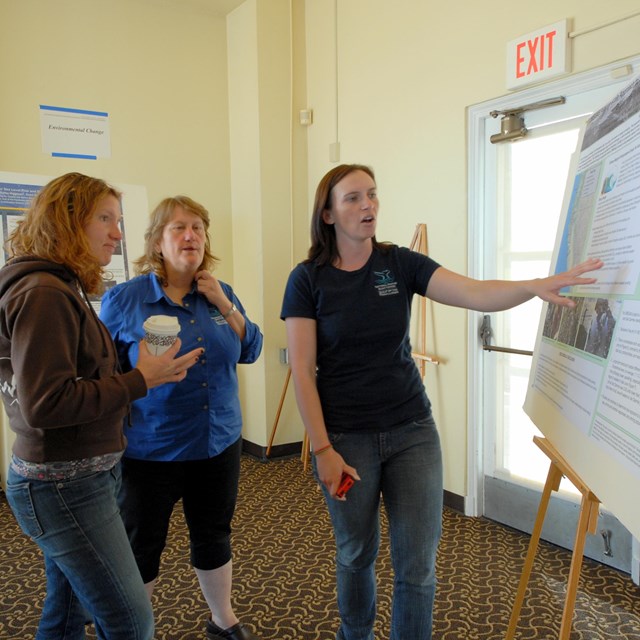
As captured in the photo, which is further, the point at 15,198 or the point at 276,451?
the point at 276,451

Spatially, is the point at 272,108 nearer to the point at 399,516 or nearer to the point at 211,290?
the point at 211,290

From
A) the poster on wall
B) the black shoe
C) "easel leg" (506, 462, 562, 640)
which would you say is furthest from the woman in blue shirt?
the poster on wall

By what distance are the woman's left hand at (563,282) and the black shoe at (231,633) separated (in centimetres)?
158

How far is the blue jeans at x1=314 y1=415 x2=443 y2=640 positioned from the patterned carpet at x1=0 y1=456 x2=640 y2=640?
Answer: 2.18 feet

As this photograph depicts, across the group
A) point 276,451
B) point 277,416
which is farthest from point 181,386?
point 276,451

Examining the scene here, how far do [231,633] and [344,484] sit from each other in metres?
0.92

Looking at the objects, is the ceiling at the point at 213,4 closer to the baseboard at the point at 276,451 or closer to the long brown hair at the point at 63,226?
the baseboard at the point at 276,451

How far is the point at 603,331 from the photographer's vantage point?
3.99ft

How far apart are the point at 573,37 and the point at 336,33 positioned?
1.88 metres

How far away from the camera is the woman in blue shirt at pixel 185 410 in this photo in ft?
6.00

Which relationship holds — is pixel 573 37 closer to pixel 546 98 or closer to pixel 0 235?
pixel 546 98

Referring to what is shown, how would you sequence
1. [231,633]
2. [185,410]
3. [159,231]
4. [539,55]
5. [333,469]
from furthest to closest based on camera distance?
[539,55], [231,633], [159,231], [185,410], [333,469]

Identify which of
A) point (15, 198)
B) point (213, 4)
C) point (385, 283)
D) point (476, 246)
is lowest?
point (385, 283)

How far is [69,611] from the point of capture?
1512 mm
